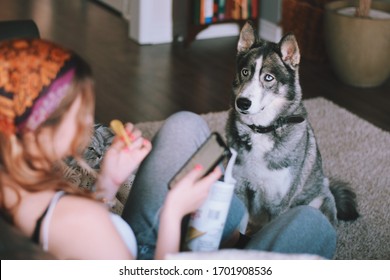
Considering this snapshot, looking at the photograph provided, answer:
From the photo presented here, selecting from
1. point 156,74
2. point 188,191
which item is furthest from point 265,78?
point 156,74

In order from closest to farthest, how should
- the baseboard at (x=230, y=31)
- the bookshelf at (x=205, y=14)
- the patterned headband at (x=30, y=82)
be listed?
1. the patterned headband at (x=30, y=82)
2. the bookshelf at (x=205, y=14)
3. the baseboard at (x=230, y=31)

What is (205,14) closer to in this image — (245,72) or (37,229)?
(245,72)

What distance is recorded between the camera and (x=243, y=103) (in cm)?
226

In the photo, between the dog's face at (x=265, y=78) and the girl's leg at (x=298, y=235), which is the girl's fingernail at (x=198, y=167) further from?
the dog's face at (x=265, y=78)

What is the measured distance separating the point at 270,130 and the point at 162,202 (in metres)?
0.85

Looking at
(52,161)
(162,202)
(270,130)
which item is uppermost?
(52,161)

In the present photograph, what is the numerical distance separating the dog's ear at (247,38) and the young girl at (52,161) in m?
1.07

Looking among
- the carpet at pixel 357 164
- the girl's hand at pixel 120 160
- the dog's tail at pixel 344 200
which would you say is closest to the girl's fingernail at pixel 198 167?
the girl's hand at pixel 120 160

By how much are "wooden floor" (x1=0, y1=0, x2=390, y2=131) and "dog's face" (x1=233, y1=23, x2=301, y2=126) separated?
47.0 inches

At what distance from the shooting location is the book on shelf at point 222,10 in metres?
4.47

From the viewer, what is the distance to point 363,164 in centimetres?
294

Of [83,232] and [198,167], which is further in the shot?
[198,167]

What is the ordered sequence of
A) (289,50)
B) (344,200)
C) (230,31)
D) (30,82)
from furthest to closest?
(230,31)
(344,200)
(289,50)
(30,82)
